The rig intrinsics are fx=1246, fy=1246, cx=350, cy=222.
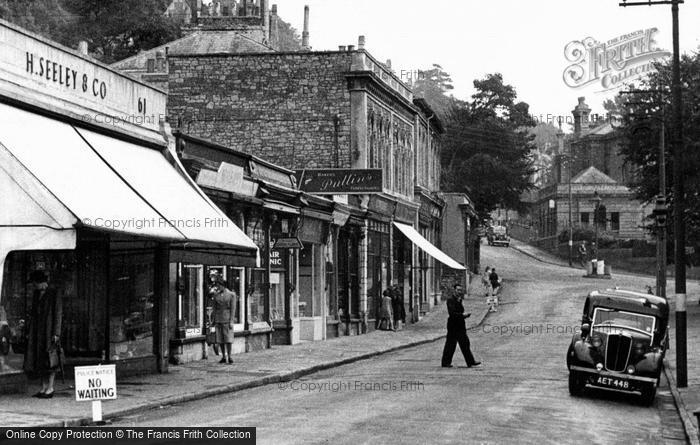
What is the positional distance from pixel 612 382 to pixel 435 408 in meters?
4.73

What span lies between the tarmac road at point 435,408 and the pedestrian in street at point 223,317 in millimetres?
2166

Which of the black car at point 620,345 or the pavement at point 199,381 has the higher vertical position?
the black car at point 620,345

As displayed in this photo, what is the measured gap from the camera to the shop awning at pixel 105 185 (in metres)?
18.1

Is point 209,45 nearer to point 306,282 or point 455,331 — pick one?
point 306,282

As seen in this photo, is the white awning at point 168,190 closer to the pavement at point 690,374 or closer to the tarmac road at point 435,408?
the tarmac road at point 435,408

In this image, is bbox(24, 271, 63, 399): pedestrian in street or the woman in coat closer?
bbox(24, 271, 63, 399): pedestrian in street

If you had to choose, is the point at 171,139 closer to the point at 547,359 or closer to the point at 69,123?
the point at 69,123

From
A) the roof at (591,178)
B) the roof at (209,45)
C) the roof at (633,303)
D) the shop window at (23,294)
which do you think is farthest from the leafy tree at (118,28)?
the roof at (633,303)

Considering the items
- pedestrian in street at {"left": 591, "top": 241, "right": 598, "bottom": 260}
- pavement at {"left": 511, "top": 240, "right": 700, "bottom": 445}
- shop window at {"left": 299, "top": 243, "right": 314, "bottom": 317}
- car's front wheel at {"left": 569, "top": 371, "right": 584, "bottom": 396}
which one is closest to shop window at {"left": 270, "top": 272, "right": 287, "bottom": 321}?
shop window at {"left": 299, "top": 243, "right": 314, "bottom": 317}

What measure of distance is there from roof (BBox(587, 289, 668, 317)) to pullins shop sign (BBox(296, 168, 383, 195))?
14.1m

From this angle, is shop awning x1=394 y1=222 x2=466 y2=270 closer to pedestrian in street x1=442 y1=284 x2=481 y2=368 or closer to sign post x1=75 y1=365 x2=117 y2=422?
pedestrian in street x1=442 y1=284 x2=481 y2=368

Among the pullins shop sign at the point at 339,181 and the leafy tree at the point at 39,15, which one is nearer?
the pullins shop sign at the point at 339,181

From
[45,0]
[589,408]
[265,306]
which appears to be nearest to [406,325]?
[265,306]

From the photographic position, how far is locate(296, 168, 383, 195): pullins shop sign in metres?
36.8
